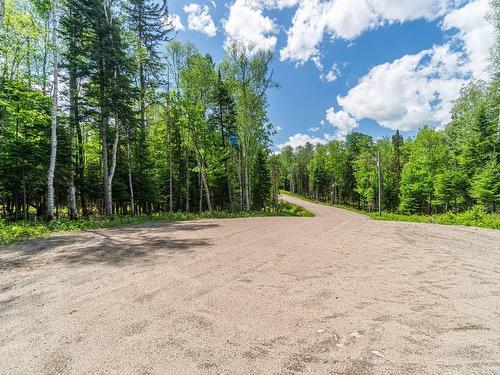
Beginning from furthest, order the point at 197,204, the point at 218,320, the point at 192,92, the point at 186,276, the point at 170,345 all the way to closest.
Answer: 1. the point at 197,204
2. the point at 192,92
3. the point at 186,276
4. the point at 218,320
5. the point at 170,345

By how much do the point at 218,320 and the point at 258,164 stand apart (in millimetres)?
33765

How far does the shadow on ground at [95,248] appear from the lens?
6.61m

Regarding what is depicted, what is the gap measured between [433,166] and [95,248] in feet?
137

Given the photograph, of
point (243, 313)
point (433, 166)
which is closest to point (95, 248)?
point (243, 313)

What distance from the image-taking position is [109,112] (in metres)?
15.7

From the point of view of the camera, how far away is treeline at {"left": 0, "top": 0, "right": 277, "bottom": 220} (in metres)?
14.6

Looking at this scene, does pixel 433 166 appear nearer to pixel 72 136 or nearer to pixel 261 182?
pixel 261 182

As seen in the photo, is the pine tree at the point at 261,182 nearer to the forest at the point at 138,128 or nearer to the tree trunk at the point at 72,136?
the forest at the point at 138,128

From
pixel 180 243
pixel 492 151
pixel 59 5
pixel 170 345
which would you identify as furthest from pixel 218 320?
pixel 492 151

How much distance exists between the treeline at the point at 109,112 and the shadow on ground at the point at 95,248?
4.81m

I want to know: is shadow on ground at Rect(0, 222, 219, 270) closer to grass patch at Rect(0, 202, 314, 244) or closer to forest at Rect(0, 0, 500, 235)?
grass patch at Rect(0, 202, 314, 244)

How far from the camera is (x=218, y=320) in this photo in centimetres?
370

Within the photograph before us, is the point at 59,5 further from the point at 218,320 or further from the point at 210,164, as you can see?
the point at 218,320

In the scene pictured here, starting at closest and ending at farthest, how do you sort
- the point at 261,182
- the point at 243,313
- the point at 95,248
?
the point at 243,313 → the point at 95,248 → the point at 261,182
